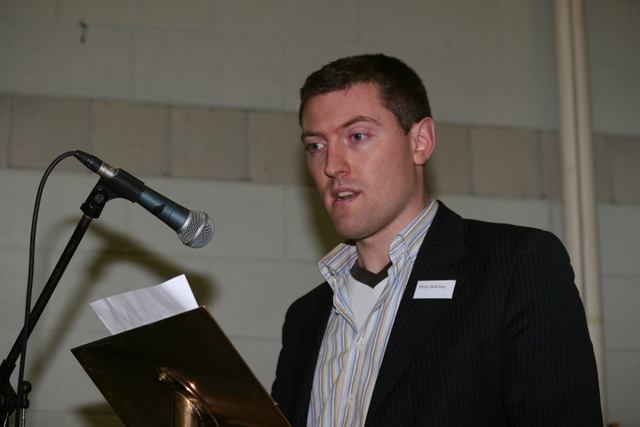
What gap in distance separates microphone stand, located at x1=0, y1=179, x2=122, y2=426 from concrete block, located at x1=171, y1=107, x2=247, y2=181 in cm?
143

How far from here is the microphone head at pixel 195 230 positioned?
5.24ft

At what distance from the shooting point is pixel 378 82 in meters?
2.04

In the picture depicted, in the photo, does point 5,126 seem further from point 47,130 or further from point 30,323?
point 30,323

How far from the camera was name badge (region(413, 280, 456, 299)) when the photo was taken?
1.76m

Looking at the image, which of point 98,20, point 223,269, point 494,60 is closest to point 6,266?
point 223,269

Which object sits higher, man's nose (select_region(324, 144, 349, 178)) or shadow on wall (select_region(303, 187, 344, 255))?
man's nose (select_region(324, 144, 349, 178))

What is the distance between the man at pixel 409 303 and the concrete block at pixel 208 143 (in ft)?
2.93

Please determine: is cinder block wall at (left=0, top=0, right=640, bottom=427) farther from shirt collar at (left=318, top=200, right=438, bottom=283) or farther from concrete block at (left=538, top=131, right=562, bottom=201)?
shirt collar at (left=318, top=200, right=438, bottom=283)

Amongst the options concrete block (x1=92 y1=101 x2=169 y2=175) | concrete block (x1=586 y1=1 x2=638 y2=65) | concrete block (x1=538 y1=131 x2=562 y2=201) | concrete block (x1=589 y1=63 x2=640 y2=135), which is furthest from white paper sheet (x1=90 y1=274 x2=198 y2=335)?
concrete block (x1=586 y1=1 x2=638 y2=65)

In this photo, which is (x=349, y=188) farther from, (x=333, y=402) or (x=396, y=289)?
(x=333, y=402)

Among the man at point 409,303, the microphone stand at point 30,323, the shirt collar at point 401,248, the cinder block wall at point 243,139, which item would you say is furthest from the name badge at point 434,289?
the cinder block wall at point 243,139

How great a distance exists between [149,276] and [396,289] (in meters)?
1.30

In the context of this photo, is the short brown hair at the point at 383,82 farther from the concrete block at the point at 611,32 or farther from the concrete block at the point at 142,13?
the concrete block at the point at 611,32

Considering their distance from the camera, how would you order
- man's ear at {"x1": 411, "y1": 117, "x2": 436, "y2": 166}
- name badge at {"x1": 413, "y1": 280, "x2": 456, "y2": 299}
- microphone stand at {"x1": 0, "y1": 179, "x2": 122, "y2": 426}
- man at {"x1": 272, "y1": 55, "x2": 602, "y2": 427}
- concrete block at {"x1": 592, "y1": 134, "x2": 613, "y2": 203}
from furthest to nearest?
concrete block at {"x1": 592, "y1": 134, "x2": 613, "y2": 203}
man's ear at {"x1": 411, "y1": 117, "x2": 436, "y2": 166}
name badge at {"x1": 413, "y1": 280, "x2": 456, "y2": 299}
man at {"x1": 272, "y1": 55, "x2": 602, "y2": 427}
microphone stand at {"x1": 0, "y1": 179, "x2": 122, "y2": 426}
